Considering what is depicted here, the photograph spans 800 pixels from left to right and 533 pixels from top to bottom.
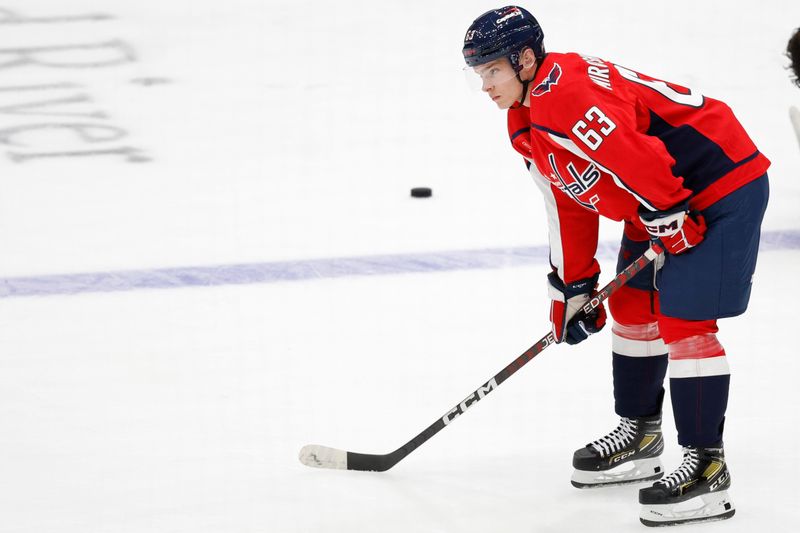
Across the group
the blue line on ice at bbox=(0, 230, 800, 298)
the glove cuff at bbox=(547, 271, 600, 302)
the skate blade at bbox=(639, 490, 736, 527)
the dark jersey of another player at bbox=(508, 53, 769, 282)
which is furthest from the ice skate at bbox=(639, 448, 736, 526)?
the blue line on ice at bbox=(0, 230, 800, 298)

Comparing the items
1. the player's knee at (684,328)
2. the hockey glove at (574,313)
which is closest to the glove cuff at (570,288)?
the hockey glove at (574,313)

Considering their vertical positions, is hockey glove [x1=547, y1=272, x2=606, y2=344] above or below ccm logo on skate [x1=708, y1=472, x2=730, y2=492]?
above

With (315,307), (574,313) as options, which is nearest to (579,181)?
(574,313)

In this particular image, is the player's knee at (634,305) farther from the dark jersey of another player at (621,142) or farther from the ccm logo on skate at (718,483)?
the ccm logo on skate at (718,483)

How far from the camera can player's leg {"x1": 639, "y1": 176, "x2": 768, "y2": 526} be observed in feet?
7.89

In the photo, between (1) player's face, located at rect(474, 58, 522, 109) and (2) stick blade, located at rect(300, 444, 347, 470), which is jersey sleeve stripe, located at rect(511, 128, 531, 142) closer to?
(1) player's face, located at rect(474, 58, 522, 109)

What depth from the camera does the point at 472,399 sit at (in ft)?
8.91

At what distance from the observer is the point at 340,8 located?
24.7 ft

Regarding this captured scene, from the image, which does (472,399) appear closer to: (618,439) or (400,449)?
(400,449)

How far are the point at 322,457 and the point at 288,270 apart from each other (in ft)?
5.02

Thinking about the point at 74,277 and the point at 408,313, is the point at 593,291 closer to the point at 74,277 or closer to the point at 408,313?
the point at 408,313

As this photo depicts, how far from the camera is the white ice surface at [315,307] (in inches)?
106

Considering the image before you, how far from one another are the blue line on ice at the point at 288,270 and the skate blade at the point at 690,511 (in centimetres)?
180

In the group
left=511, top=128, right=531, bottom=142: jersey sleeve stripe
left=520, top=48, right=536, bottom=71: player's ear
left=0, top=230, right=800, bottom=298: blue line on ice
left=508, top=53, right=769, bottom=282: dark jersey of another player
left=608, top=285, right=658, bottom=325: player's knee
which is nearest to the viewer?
left=508, top=53, right=769, bottom=282: dark jersey of another player
